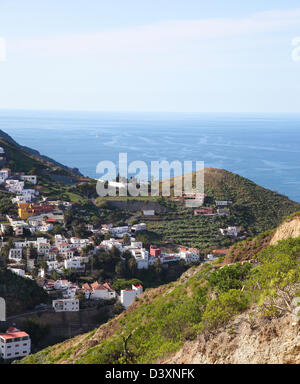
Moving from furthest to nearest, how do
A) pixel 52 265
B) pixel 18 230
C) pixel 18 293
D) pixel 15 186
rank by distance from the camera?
pixel 15 186 < pixel 18 230 < pixel 52 265 < pixel 18 293

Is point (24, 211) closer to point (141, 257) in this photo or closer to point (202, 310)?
point (141, 257)

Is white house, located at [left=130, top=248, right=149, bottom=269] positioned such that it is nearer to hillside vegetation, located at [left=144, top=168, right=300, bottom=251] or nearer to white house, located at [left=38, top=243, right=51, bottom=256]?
hillside vegetation, located at [left=144, top=168, right=300, bottom=251]

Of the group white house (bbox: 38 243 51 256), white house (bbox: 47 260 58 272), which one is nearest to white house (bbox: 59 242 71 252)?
white house (bbox: 38 243 51 256)

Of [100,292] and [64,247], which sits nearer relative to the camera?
[100,292]

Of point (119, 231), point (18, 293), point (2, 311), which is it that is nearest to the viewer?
point (2, 311)

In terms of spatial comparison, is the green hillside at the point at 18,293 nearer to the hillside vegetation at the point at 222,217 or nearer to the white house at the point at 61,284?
the white house at the point at 61,284

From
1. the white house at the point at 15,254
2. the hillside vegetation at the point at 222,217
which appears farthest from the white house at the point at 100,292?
the hillside vegetation at the point at 222,217

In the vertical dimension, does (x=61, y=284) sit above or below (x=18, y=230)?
below

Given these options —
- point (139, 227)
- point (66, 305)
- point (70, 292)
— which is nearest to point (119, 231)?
point (139, 227)
